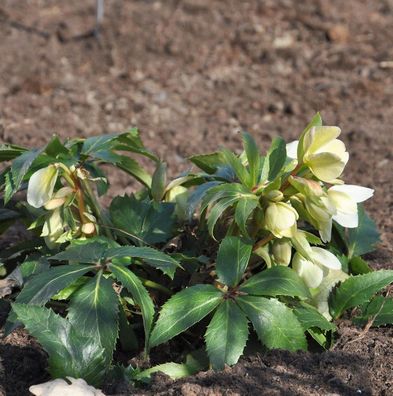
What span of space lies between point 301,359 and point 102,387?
1.57ft

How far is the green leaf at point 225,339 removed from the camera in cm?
189

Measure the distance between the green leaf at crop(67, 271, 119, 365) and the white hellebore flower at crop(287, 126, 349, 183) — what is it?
0.55m

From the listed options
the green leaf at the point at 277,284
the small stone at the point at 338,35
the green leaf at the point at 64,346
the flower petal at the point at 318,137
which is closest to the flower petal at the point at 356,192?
→ the flower petal at the point at 318,137

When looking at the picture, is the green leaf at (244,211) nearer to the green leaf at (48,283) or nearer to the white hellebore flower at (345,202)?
the white hellebore flower at (345,202)

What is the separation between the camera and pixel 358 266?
242 cm

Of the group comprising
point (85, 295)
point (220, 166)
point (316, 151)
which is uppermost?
point (316, 151)

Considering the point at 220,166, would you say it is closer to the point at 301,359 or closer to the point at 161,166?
the point at 161,166

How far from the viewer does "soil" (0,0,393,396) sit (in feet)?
12.5

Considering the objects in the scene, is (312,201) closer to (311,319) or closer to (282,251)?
(282,251)

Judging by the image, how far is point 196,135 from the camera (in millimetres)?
3867

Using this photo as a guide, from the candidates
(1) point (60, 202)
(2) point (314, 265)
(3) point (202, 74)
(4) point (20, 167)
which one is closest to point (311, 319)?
(2) point (314, 265)

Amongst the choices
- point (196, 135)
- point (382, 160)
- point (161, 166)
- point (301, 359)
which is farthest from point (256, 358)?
point (196, 135)

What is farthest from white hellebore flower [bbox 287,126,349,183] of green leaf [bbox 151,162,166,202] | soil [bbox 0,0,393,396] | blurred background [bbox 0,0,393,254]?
blurred background [bbox 0,0,393,254]

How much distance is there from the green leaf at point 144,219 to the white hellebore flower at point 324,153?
440mm
